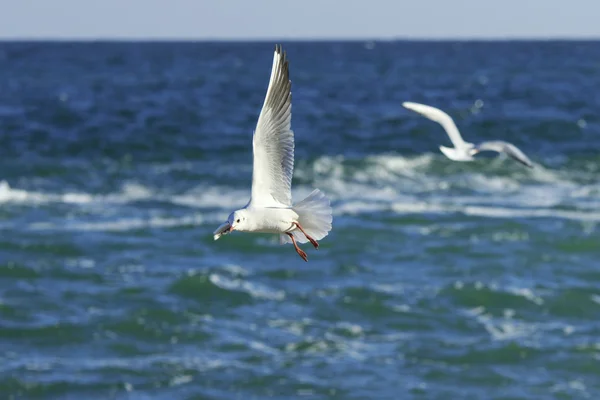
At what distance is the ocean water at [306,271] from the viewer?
13734 mm

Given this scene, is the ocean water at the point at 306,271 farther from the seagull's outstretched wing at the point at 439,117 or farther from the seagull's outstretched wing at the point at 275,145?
the seagull's outstretched wing at the point at 275,145

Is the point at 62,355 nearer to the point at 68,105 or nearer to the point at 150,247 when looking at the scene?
the point at 150,247

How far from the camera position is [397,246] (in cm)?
1962

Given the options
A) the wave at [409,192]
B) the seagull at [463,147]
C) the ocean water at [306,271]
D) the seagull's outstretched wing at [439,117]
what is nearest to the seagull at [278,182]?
the seagull at [463,147]

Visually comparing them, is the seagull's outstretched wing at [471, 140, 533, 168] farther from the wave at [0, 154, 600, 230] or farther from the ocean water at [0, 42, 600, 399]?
the wave at [0, 154, 600, 230]

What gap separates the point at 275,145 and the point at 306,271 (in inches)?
449

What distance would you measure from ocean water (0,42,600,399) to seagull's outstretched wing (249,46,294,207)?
6692 millimetres

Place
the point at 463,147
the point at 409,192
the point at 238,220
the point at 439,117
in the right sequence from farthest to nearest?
the point at 409,192
the point at 439,117
the point at 463,147
the point at 238,220

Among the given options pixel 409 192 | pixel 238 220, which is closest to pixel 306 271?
pixel 409 192

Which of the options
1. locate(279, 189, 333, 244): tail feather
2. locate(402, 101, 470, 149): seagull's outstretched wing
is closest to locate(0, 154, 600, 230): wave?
locate(402, 101, 470, 149): seagull's outstretched wing

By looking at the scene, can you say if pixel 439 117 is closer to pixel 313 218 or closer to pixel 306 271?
pixel 313 218

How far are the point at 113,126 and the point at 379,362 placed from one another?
23.7m

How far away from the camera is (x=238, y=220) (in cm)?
628

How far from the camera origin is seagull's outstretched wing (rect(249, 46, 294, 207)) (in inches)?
259
